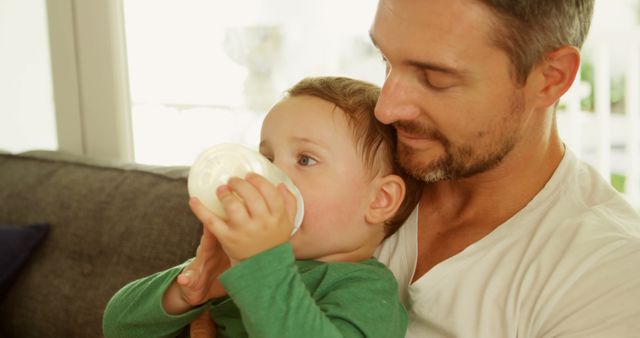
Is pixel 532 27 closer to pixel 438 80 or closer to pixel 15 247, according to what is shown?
pixel 438 80

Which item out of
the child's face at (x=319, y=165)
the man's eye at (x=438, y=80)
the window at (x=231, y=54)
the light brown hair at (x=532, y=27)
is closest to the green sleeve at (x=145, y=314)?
the child's face at (x=319, y=165)

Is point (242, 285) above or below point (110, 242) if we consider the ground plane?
above

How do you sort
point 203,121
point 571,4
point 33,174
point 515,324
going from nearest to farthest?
point 515,324, point 571,4, point 33,174, point 203,121

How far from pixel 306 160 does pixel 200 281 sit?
0.95 ft

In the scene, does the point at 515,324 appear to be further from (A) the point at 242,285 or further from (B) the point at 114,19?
(B) the point at 114,19

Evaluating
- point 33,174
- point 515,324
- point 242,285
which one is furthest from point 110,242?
point 515,324

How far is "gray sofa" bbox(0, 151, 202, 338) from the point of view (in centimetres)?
187

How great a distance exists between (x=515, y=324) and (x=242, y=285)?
1.58 feet

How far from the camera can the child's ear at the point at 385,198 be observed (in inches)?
48.7

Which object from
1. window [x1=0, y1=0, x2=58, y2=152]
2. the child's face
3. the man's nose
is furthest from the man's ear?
window [x1=0, y1=0, x2=58, y2=152]

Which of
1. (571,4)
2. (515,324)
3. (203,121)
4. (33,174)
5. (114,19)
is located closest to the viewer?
(515,324)

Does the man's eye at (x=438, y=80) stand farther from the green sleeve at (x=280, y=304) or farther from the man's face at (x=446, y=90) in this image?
the green sleeve at (x=280, y=304)

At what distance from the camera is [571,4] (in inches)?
48.9

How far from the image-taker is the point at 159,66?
9.35 feet
